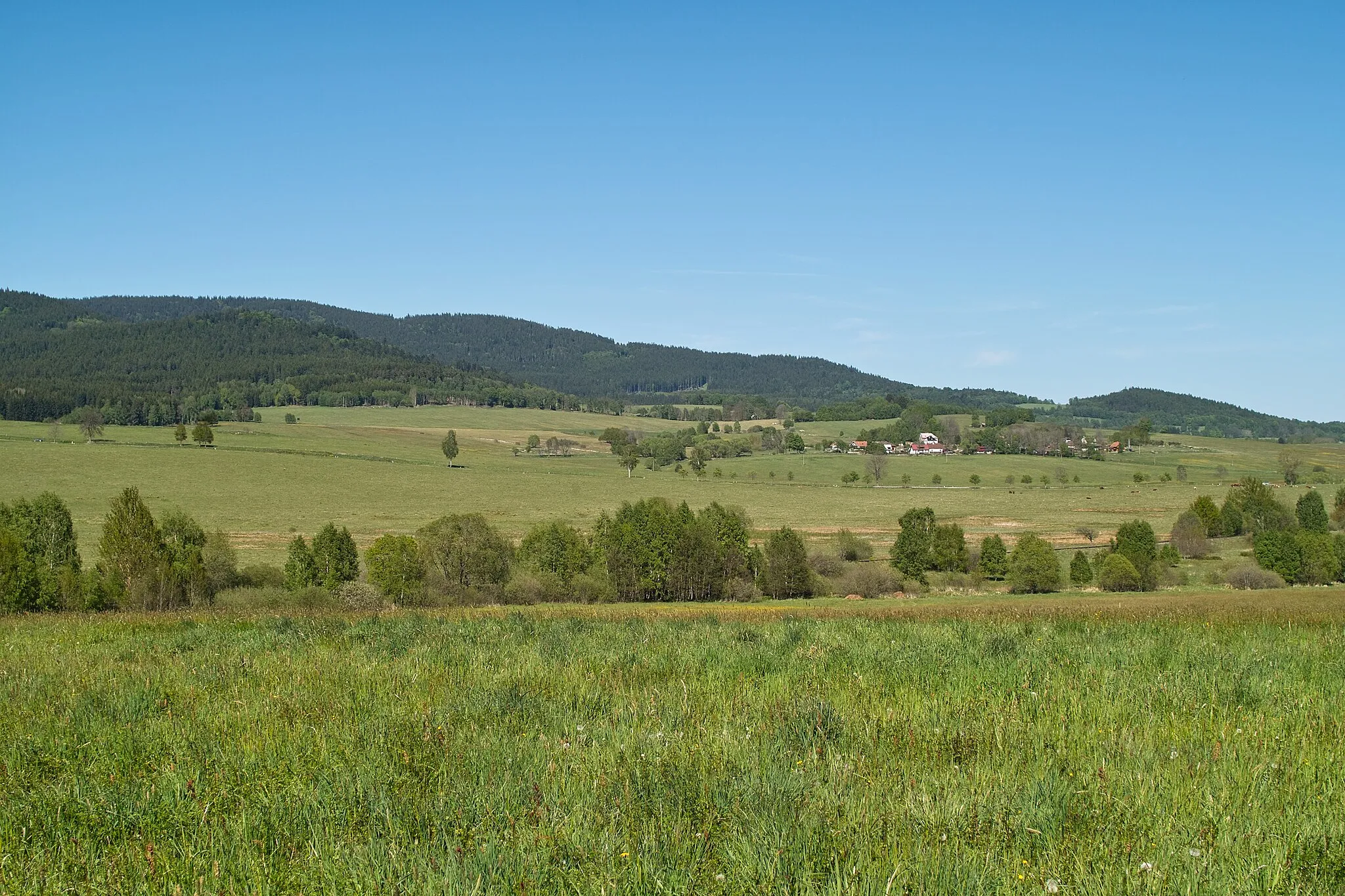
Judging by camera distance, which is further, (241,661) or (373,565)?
(373,565)

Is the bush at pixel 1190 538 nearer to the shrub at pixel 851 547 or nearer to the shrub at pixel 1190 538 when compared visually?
the shrub at pixel 1190 538

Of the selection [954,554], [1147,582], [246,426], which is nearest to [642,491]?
[954,554]

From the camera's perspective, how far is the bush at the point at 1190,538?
8888cm

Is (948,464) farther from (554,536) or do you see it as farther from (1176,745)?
(1176,745)

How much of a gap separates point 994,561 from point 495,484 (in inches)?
2688

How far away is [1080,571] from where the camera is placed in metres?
75.0

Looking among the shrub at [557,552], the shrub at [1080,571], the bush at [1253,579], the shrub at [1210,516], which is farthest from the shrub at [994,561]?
the shrub at [557,552]

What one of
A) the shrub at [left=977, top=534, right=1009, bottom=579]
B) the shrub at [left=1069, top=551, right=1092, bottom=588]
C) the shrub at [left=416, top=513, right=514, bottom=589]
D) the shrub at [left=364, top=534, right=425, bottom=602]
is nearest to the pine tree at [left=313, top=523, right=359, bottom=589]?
the shrub at [left=364, top=534, right=425, bottom=602]

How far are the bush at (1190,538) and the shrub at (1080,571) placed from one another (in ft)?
59.5

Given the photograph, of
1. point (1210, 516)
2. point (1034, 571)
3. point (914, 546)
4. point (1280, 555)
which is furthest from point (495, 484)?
point (1280, 555)

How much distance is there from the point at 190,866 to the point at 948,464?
6559 inches

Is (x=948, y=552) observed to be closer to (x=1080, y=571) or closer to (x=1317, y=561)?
(x=1080, y=571)

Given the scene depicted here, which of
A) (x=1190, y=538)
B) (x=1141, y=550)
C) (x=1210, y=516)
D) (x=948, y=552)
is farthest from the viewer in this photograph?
(x=1210, y=516)

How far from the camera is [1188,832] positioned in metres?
4.31
